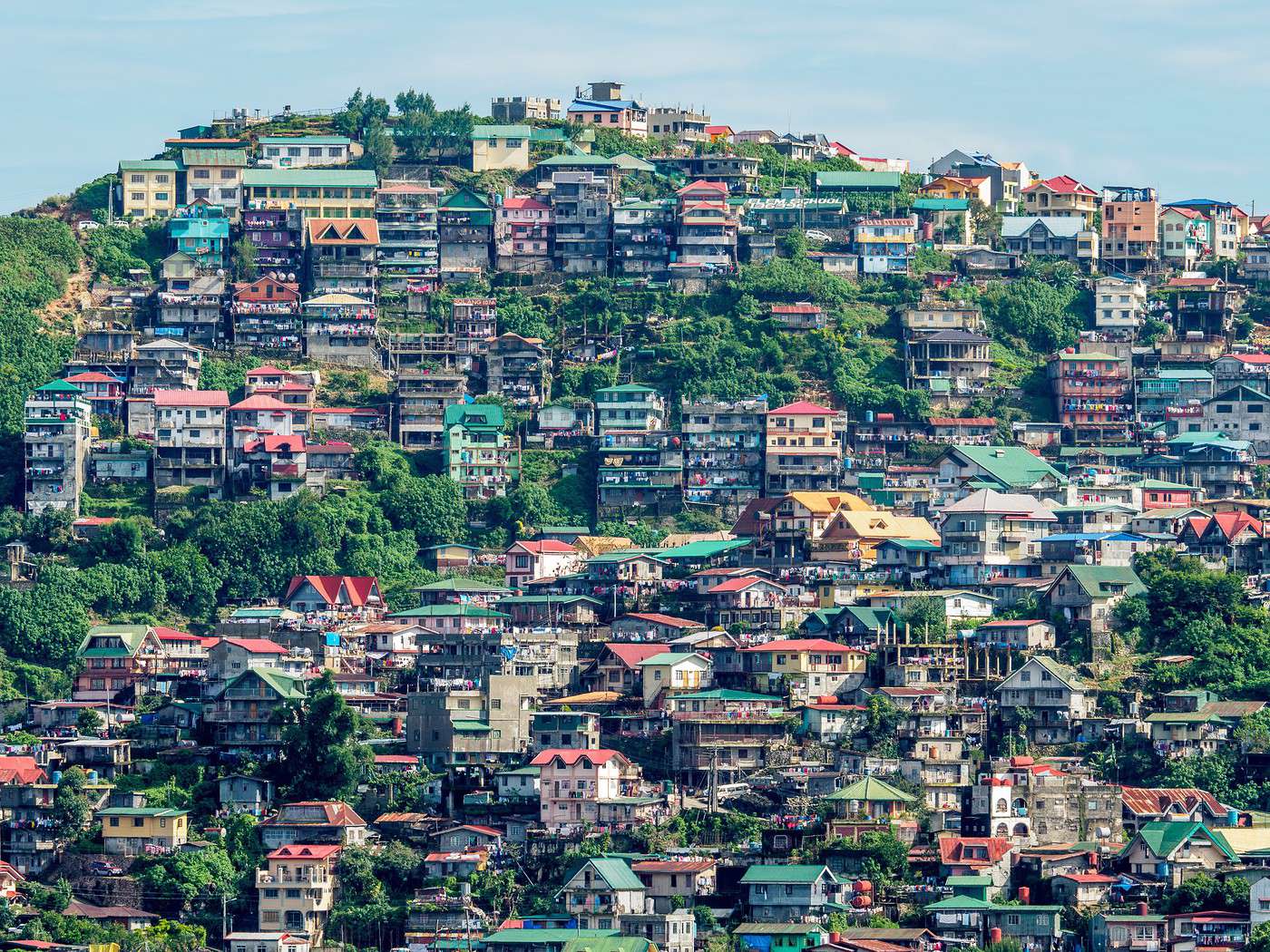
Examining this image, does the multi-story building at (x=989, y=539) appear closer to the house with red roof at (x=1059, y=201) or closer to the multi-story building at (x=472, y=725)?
the multi-story building at (x=472, y=725)

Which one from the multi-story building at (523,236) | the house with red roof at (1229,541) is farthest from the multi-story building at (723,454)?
the house with red roof at (1229,541)

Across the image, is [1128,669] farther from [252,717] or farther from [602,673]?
[252,717]

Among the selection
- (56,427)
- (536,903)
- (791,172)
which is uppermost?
(791,172)

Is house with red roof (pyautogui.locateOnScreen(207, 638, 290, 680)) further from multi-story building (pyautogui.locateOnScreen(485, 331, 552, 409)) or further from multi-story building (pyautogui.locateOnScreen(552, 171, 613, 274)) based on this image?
multi-story building (pyautogui.locateOnScreen(552, 171, 613, 274))

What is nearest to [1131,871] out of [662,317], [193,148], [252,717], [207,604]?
[252,717]

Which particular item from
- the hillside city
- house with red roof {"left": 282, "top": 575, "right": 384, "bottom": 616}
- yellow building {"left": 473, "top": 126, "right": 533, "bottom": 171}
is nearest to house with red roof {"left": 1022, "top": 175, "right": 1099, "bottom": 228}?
the hillside city
